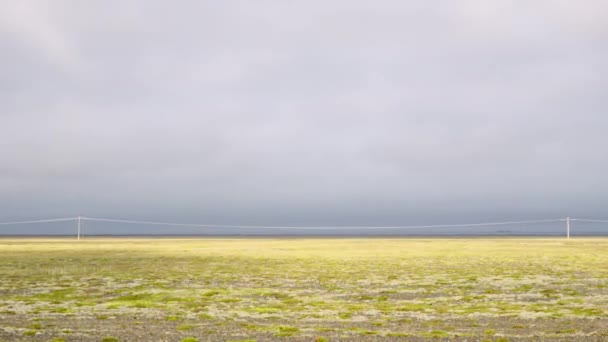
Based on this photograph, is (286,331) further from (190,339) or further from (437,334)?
(437,334)

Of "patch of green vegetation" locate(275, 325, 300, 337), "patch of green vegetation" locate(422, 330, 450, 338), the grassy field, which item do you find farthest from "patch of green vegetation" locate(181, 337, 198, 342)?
"patch of green vegetation" locate(422, 330, 450, 338)

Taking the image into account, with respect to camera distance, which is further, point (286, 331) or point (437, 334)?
point (286, 331)

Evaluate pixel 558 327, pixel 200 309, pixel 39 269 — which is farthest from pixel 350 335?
pixel 39 269

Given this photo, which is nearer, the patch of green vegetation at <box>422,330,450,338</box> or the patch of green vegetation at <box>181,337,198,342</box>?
the patch of green vegetation at <box>181,337,198,342</box>

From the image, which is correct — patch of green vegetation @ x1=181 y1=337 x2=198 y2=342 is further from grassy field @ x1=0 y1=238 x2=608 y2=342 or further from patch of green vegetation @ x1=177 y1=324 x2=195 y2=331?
patch of green vegetation @ x1=177 y1=324 x2=195 y2=331

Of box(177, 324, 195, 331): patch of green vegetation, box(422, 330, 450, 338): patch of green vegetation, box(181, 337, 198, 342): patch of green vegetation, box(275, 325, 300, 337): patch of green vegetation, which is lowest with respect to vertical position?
box(177, 324, 195, 331): patch of green vegetation

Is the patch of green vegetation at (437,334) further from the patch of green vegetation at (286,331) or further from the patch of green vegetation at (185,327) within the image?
the patch of green vegetation at (185,327)

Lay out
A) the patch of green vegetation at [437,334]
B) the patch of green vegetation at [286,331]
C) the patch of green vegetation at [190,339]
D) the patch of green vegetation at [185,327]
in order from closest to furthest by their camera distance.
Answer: the patch of green vegetation at [190,339], the patch of green vegetation at [437,334], the patch of green vegetation at [286,331], the patch of green vegetation at [185,327]

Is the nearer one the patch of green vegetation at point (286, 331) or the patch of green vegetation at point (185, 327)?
the patch of green vegetation at point (286, 331)

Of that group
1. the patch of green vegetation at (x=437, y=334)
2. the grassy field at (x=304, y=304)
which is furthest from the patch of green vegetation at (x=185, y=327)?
the patch of green vegetation at (x=437, y=334)

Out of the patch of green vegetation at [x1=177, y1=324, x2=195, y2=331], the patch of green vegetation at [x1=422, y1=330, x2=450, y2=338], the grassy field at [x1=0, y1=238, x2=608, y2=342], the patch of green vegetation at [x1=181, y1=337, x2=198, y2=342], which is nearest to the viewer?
the patch of green vegetation at [x1=181, y1=337, x2=198, y2=342]

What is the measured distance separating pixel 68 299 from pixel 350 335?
17.1 metres

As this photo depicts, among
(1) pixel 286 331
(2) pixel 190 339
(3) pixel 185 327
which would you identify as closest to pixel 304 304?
(1) pixel 286 331

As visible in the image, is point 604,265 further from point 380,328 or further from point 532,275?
point 380,328
